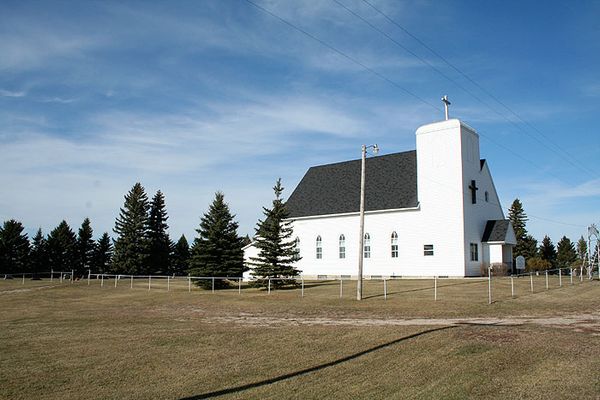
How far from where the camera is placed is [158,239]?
7319cm

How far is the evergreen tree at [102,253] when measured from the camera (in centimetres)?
7694

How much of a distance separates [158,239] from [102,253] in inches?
447

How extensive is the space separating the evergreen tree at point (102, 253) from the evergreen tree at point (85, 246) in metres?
0.60

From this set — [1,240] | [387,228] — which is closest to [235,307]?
[387,228]

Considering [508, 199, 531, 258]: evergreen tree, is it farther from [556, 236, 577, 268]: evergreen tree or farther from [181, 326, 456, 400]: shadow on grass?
[181, 326, 456, 400]: shadow on grass

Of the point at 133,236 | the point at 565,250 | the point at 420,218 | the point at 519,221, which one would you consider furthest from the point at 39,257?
the point at 565,250

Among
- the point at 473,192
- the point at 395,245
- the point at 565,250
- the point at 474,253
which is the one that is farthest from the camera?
the point at 565,250

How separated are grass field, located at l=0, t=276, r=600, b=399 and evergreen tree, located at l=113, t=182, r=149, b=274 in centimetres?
4601

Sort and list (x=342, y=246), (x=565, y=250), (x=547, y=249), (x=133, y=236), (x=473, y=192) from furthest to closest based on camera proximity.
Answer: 1. (x=565, y=250)
2. (x=547, y=249)
3. (x=133, y=236)
4. (x=342, y=246)
5. (x=473, y=192)

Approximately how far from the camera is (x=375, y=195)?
46031 mm

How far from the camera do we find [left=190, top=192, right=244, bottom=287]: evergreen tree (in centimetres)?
3631

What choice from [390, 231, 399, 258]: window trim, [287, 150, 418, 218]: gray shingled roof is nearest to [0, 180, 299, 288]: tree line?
[287, 150, 418, 218]: gray shingled roof

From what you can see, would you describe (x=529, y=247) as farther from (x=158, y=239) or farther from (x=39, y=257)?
(x=39, y=257)

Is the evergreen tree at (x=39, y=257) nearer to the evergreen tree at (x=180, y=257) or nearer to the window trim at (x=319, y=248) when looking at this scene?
the evergreen tree at (x=180, y=257)
